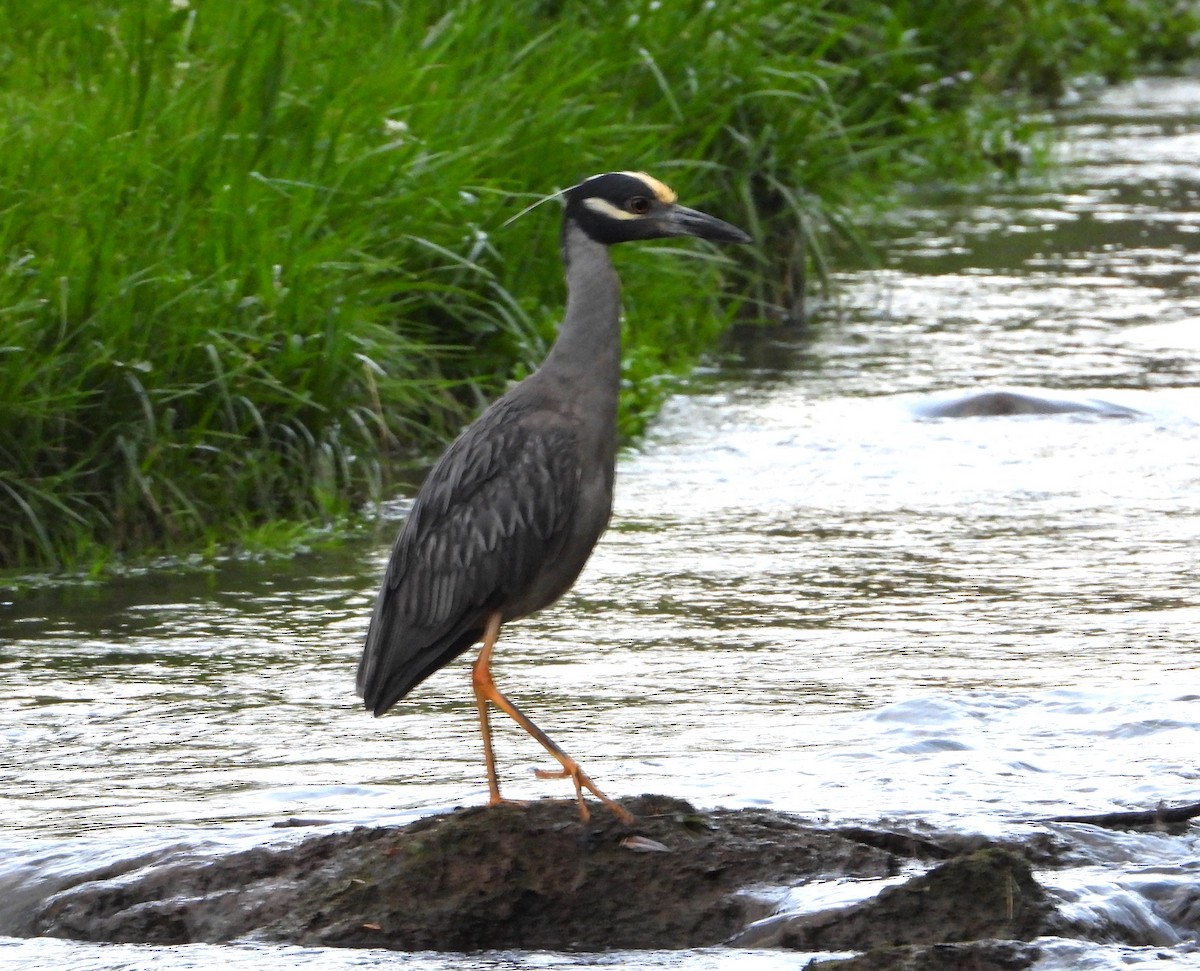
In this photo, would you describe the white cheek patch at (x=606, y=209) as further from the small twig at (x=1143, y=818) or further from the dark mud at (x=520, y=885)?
the small twig at (x=1143, y=818)

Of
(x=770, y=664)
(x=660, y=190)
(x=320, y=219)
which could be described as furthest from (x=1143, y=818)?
(x=320, y=219)

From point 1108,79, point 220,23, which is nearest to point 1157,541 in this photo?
point 220,23

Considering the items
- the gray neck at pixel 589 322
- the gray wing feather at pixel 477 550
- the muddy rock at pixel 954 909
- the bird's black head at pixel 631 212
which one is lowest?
the muddy rock at pixel 954 909

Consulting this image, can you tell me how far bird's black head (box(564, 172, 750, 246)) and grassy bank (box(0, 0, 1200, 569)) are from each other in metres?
2.09

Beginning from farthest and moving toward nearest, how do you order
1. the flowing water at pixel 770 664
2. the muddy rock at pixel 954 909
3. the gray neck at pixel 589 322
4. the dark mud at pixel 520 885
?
the gray neck at pixel 589 322 → the flowing water at pixel 770 664 → the dark mud at pixel 520 885 → the muddy rock at pixel 954 909

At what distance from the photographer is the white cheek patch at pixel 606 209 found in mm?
4805

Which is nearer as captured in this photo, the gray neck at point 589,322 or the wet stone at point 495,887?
the wet stone at point 495,887

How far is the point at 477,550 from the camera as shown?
4.57m

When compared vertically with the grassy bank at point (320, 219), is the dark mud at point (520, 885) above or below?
below

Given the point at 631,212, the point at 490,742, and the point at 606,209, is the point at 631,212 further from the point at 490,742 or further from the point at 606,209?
the point at 490,742

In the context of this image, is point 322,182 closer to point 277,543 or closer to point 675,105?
point 277,543

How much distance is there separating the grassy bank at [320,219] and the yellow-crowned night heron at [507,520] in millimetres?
2044

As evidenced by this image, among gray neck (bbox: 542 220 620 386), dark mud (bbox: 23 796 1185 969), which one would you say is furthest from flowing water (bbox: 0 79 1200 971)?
gray neck (bbox: 542 220 620 386)

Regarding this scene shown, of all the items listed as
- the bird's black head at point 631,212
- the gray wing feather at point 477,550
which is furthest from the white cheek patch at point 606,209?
the gray wing feather at point 477,550
